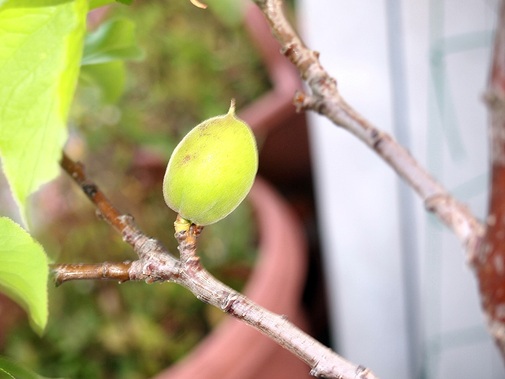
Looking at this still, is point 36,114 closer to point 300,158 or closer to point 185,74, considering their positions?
point 185,74

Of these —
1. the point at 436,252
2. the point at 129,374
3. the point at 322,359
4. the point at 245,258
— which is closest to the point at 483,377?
the point at 436,252

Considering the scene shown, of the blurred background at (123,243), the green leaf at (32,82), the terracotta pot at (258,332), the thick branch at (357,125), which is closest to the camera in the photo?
the green leaf at (32,82)

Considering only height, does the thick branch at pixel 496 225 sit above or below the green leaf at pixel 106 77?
below

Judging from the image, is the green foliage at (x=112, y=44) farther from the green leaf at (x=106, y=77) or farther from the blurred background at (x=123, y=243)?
the blurred background at (x=123, y=243)

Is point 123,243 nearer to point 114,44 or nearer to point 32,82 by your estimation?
point 114,44

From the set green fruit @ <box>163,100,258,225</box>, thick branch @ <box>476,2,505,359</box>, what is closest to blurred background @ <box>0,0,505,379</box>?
thick branch @ <box>476,2,505,359</box>

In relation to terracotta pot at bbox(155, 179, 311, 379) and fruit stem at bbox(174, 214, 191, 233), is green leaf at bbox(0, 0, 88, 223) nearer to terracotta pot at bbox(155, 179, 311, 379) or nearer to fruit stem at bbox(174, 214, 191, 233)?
fruit stem at bbox(174, 214, 191, 233)

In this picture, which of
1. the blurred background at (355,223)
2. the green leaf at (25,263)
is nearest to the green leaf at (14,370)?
the green leaf at (25,263)
